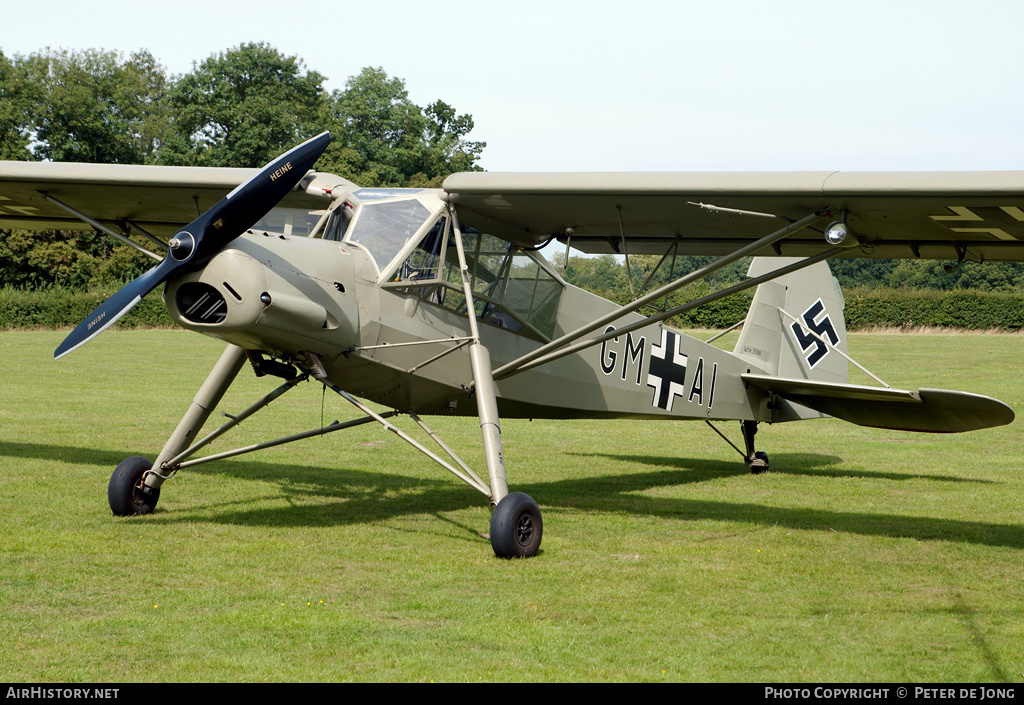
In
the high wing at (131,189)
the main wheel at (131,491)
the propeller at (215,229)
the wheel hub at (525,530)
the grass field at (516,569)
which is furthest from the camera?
the high wing at (131,189)

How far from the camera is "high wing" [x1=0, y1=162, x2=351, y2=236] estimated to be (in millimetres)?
9617

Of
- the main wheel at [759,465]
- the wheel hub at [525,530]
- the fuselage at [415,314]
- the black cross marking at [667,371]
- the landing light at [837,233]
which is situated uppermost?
the landing light at [837,233]

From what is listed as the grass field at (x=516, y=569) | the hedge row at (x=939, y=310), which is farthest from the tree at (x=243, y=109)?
the grass field at (x=516, y=569)

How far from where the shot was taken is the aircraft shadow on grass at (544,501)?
9078 mm

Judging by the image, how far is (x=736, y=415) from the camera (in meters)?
12.4

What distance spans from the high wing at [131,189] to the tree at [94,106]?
63594 mm

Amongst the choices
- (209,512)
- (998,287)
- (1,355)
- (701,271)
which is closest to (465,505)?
(209,512)

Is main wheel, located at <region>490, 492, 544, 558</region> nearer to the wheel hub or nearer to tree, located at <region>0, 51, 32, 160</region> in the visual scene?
the wheel hub

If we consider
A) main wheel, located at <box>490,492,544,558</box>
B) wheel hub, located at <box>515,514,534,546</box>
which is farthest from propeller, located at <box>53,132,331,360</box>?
wheel hub, located at <box>515,514,534,546</box>

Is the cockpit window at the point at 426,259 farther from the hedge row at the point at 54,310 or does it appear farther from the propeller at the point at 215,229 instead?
the hedge row at the point at 54,310

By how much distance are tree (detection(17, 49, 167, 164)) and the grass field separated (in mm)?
62635

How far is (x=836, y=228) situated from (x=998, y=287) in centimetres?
7996

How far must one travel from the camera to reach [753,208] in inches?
328

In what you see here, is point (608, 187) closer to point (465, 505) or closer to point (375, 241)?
point (375, 241)
